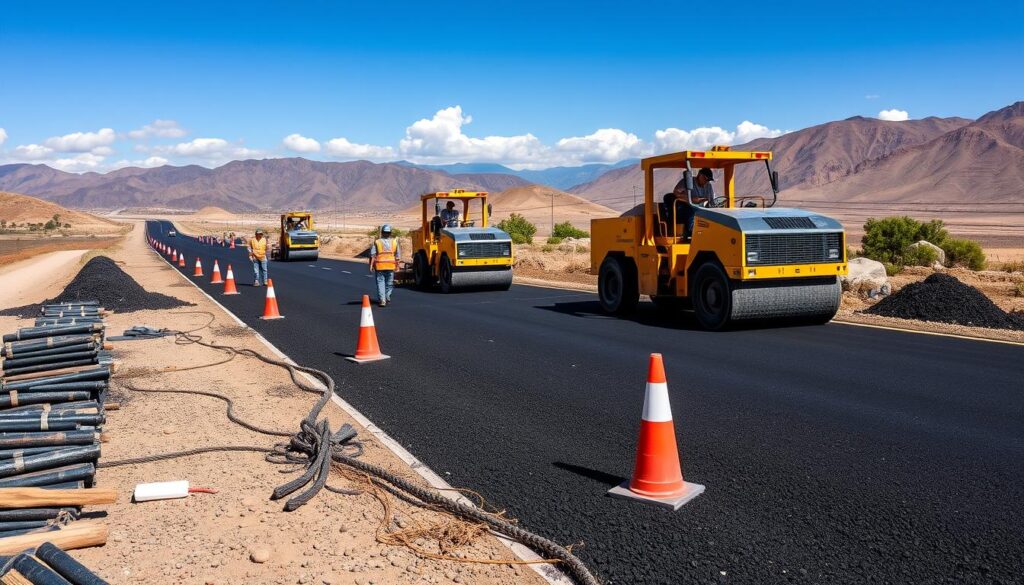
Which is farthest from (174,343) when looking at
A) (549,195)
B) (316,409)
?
(549,195)

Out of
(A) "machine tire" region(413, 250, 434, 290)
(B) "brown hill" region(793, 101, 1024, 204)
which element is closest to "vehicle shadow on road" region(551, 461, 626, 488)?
(A) "machine tire" region(413, 250, 434, 290)

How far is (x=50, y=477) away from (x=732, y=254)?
8.89 meters

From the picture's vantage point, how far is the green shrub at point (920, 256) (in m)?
26.4

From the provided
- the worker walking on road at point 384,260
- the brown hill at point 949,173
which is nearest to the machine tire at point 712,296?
the worker walking on road at point 384,260

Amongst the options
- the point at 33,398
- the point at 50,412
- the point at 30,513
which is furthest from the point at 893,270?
the point at 30,513

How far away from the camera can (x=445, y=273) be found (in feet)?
64.7

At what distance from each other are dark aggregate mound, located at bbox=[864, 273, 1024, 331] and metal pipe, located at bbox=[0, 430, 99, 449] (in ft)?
38.3

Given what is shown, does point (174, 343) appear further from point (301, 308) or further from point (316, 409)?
point (316, 409)

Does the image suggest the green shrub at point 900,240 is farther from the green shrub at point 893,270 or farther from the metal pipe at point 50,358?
the metal pipe at point 50,358

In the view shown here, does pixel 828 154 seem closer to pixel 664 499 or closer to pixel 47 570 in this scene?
pixel 664 499

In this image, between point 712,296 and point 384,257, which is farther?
point 384,257

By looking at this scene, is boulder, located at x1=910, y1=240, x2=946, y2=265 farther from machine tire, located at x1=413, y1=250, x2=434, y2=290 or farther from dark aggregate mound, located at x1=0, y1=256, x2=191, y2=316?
dark aggregate mound, located at x1=0, y1=256, x2=191, y2=316

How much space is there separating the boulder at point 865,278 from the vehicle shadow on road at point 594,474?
13.8 meters

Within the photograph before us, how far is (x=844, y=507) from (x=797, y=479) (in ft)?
1.69
